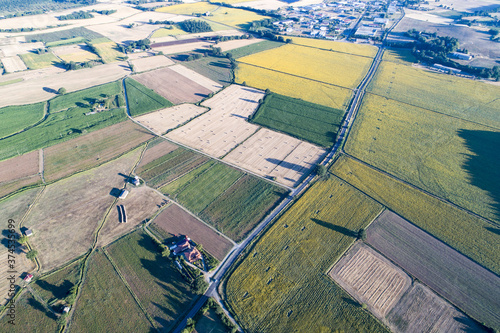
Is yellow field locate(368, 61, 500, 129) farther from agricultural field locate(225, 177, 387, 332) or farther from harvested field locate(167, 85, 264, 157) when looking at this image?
agricultural field locate(225, 177, 387, 332)

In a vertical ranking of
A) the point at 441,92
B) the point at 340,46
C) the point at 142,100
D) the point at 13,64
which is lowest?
the point at 13,64

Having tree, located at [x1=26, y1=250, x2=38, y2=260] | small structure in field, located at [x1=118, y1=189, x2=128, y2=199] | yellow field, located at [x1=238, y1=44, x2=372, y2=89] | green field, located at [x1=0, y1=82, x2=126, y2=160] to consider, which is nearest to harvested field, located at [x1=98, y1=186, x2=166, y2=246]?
small structure in field, located at [x1=118, y1=189, x2=128, y2=199]

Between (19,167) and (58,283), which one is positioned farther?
(19,167)

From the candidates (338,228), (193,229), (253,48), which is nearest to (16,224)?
(193,229)

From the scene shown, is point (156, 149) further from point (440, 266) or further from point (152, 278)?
point (440, 266)

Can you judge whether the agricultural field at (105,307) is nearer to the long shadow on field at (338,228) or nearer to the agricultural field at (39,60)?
the long shadow on field at (338,228)

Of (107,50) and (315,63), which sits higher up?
(315,63)

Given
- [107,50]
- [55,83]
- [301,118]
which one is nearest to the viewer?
[301,118]

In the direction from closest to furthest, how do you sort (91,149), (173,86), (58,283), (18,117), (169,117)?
1. (58,283)
2. (91,149)
3. (18,117)
4. (169,117)
5. (173,86)
